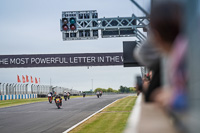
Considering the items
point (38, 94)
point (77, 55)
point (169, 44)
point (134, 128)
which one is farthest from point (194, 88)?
point (38, 94)

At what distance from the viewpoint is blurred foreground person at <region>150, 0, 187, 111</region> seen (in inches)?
38.5

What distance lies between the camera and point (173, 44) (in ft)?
3.46

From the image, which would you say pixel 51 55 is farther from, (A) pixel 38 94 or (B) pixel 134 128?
(B) pixel 134 128

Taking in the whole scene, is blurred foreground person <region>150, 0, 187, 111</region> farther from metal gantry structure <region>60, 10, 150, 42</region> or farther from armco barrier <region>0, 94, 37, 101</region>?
armco barrier <region>0, 94, 37, 101</region>

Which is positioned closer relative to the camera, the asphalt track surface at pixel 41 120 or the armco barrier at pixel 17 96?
the asphalt track surface at pixel 41 120

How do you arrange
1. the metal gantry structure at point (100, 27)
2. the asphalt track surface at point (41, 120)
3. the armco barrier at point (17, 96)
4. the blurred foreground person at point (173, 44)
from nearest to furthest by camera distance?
the blurred foreground person at point (173, 44) < the asphalt track surface at point (41, 120) < the metal gantry structure at point (100, 27) < the armco barrier at point (17, 96)

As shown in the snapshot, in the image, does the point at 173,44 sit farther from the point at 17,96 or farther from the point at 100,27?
the point at 17,96

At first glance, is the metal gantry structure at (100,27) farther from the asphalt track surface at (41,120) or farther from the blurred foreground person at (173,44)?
the blurred foreground person at (173,44)

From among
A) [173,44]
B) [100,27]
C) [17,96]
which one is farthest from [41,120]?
[17,96]

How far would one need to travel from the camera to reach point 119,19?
76.1 ft

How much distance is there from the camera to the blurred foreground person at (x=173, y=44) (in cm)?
98

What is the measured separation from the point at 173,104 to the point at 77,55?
125 ft

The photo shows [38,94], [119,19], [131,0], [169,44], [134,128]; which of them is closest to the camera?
[169,44]

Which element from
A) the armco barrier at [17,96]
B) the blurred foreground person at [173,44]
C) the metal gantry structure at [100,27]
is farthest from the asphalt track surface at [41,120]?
the armco barrier at [17,96]
